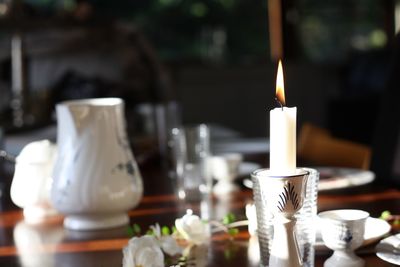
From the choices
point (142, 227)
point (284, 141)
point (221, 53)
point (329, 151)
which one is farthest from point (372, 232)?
point (221, 53)

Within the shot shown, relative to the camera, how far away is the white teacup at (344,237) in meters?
0.82

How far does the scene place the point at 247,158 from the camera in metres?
1.94

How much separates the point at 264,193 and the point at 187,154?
0.69 meters

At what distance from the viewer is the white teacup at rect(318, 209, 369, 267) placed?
2.68 ft

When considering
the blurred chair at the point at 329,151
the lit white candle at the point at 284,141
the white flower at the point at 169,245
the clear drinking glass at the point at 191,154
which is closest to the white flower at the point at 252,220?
the white flower at the point at 169,245

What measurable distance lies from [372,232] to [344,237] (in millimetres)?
141

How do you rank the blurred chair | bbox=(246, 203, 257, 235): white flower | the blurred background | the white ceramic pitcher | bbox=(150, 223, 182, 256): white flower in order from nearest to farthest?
bbox=(150, 223, 182, 256): white flower
bbox=(246, 203, 257, 235): white flower
the white ceramic pitcher
the blurred chair
the blurred background

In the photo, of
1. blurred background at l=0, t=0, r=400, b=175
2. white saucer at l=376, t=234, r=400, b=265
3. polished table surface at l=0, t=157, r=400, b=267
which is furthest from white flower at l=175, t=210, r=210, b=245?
blurred background at l=0, t=0, r=400, b=175

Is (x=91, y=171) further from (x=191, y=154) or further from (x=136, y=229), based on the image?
(x=191, y=154)

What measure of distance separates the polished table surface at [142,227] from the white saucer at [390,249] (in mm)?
10

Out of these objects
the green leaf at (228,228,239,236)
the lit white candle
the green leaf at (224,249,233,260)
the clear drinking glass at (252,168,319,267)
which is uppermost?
the lit white candle

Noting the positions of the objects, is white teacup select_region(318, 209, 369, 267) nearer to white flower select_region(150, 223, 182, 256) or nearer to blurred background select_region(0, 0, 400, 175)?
white flower select_region(150, 223, 182, 256)

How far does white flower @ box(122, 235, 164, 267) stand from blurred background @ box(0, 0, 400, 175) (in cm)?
321

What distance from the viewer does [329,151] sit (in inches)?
81.4
